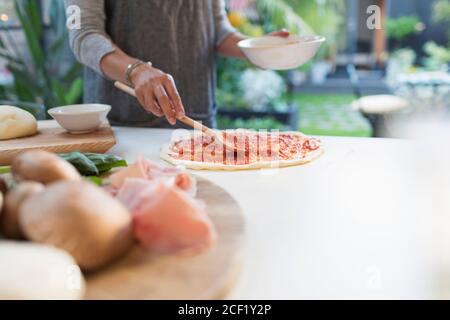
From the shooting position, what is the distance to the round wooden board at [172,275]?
2.41 ft

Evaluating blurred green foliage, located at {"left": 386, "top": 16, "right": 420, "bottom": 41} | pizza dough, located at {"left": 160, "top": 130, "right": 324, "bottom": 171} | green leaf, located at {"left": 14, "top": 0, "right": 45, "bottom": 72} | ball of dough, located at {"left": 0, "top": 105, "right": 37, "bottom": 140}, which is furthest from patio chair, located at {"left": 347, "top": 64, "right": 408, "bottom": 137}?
blurred green foliage, located at {"left": 386, "top": 16, "right": 420, "bottom": 41}

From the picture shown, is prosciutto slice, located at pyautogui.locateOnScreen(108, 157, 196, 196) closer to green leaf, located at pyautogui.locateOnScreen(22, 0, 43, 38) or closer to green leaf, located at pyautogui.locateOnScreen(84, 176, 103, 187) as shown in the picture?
green leaf, located at pyautogui.locateOnScreen(84, 176, 103, 187)

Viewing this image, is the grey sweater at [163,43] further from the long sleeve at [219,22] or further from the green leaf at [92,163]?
the green leaf at [92,163]

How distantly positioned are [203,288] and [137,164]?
16.3 inches

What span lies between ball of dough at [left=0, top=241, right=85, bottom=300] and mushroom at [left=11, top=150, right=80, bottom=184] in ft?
0.68

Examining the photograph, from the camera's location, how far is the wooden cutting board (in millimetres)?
1464

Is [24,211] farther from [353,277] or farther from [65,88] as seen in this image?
[65,88]

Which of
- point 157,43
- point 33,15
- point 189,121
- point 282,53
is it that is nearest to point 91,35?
point 157,43

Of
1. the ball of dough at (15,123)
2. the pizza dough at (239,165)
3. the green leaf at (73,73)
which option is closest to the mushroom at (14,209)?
the pizza dough at (239,165)

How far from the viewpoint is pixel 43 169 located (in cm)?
90

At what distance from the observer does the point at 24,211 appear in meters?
0.76

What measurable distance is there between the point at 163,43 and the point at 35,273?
150 centimetres

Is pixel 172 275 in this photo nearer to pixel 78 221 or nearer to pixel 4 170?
pixel 78 221
